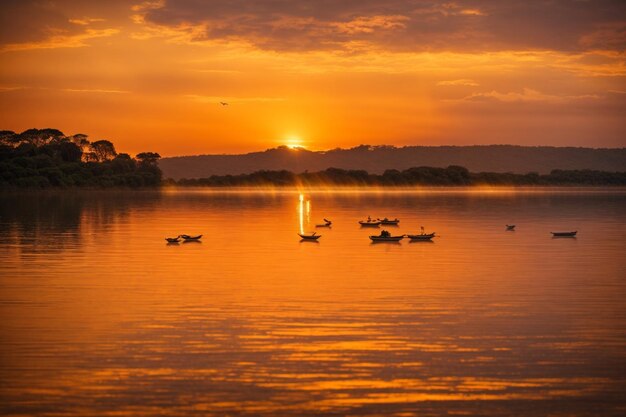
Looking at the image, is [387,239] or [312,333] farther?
[387,239]

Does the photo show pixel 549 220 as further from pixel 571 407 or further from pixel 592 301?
pixel 571 407

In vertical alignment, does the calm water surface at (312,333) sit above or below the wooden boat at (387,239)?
below

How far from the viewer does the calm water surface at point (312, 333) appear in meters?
17.1

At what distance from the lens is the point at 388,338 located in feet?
74.9

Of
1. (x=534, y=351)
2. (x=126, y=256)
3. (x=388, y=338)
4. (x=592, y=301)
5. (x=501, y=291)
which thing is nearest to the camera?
(x=534, y=351)

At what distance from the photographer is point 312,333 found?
23.6 meters

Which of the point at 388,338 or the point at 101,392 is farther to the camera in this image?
the point at 388,338

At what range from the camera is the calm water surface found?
1708 cm

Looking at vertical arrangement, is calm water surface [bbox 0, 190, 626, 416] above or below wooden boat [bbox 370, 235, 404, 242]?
below

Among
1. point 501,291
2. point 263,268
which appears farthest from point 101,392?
point 263,268

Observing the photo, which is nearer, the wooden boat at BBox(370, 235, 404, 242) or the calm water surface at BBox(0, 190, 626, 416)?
the calm water surface at BBox(0, 190, 626, 416)

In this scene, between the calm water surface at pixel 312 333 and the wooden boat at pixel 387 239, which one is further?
the wooden boat at pixel 387 239

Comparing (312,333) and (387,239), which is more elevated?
(387,239)

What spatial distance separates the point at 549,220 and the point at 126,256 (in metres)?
54.4
